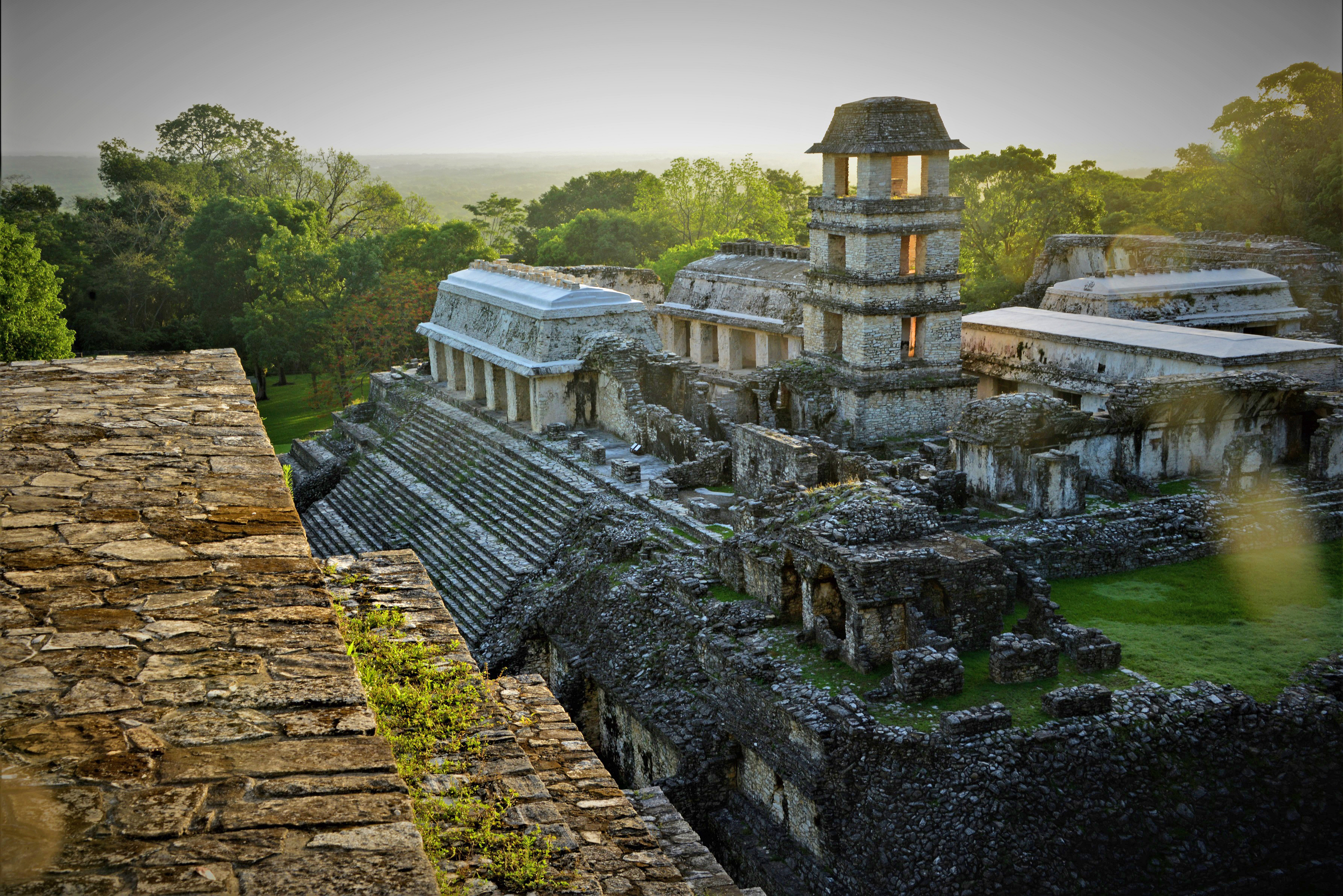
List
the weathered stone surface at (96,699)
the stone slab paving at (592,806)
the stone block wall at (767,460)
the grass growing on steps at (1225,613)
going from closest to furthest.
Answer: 1. the weathered stone surface at (96,699)
2. the stone slab paving at (592,806)
3. the grass growing on steps at (1225,613)
4. the stone block wall at (767,460)

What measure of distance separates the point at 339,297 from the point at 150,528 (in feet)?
102

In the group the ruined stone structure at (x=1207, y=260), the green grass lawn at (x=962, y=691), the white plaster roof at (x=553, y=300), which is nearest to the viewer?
the green grass lawn at (x=962, y=691)

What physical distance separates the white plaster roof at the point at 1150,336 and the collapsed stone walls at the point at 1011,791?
895cm

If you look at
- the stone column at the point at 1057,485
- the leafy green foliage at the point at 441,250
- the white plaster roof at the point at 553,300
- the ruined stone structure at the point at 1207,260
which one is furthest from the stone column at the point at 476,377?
the ruined stone structure at the point at 1207,260

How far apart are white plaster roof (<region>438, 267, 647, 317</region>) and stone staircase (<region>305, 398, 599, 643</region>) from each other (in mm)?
2444

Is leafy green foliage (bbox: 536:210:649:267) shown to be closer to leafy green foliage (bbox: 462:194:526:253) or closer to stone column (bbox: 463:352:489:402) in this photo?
leafy green foliage (bbox: 462:194:526:253)

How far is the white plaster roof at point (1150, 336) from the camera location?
64.5 ft

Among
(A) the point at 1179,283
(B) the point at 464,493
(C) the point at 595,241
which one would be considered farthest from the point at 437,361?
(A) the point at 1179,283

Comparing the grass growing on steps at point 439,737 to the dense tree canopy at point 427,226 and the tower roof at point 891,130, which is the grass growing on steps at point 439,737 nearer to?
the tower roof at point 891,130

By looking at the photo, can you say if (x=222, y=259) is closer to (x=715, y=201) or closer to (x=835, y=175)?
(x=715, y=201)

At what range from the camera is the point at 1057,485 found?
53.1 feet

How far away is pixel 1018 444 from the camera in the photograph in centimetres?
1675

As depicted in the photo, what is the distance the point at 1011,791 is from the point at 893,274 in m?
11.9

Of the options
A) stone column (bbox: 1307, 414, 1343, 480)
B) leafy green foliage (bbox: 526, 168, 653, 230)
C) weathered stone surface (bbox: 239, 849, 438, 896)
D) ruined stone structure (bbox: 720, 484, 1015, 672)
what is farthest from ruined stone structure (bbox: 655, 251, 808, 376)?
weathered stone surface (bbox: 239, 849, 438, 896)
